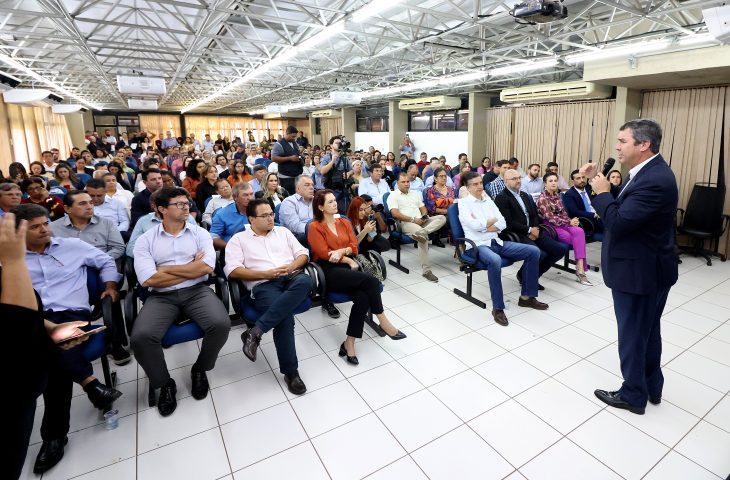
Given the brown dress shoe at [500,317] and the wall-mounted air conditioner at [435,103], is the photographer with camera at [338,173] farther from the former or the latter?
the wall-mounted air conditioner at [435,103]

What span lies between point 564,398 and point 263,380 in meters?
2.01

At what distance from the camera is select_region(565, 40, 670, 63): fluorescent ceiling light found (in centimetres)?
474

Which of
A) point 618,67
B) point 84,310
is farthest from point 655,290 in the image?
point 618,67

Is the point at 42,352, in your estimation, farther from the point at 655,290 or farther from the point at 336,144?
the point at 336,144

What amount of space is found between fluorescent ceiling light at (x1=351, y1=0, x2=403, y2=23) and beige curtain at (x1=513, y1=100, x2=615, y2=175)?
5.79 metres

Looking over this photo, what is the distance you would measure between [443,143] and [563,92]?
5461 mm

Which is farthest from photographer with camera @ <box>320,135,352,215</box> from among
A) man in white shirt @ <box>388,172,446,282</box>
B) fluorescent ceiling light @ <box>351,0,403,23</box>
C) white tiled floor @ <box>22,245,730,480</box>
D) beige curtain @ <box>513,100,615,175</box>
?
beige curtain @ <box>513,100,615,175</box>

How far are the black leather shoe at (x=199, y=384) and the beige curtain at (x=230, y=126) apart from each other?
65.8ft

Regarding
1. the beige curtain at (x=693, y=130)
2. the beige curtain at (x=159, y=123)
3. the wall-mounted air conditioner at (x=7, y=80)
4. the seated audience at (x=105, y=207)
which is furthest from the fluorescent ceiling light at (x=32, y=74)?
the beige curtain at (x=693, y=130)

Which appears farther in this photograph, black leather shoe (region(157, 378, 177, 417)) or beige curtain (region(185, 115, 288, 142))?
beige curtain (region(185, 115, 288, 142))

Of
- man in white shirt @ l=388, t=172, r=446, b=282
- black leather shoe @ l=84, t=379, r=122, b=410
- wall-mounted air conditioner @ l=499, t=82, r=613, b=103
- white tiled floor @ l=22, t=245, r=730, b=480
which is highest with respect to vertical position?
wall-mounted air conditioner @ l=499, t=82, r=613, b=103

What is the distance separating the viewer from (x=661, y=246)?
2109 mm

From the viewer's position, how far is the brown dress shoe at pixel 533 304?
3.75 m

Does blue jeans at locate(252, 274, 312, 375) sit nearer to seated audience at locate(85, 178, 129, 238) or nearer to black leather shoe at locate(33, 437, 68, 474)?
black leather shoe at locate(33, 437, 68, 474)
